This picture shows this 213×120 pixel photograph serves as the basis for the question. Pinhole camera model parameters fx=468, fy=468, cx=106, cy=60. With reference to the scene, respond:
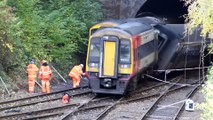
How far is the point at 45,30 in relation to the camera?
22516mm

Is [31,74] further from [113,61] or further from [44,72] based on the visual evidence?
[113,61]

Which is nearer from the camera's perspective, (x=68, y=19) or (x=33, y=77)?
(x=33, y=77)

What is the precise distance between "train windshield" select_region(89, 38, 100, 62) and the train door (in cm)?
33

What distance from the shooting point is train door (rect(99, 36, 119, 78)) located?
17.5 metres

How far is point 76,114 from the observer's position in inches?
596

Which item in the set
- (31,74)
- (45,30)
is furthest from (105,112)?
(45,30)

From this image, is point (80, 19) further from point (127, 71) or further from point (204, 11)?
point (204, 11)

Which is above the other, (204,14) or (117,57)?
(204,14)

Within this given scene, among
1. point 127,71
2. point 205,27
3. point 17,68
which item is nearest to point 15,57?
point 17,68

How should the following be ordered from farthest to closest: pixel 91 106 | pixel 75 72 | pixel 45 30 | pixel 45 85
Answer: pixel 45 30 → pixel 75 72 → pixel 45 85 → pixel 91 106

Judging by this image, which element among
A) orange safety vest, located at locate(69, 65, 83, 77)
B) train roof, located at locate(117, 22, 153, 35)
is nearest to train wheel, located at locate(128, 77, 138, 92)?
train roof, located at locate(117, 22, 153, 35)

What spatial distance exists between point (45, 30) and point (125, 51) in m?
6.13

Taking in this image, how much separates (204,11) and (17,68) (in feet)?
34.3

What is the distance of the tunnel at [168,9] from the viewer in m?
33.6
